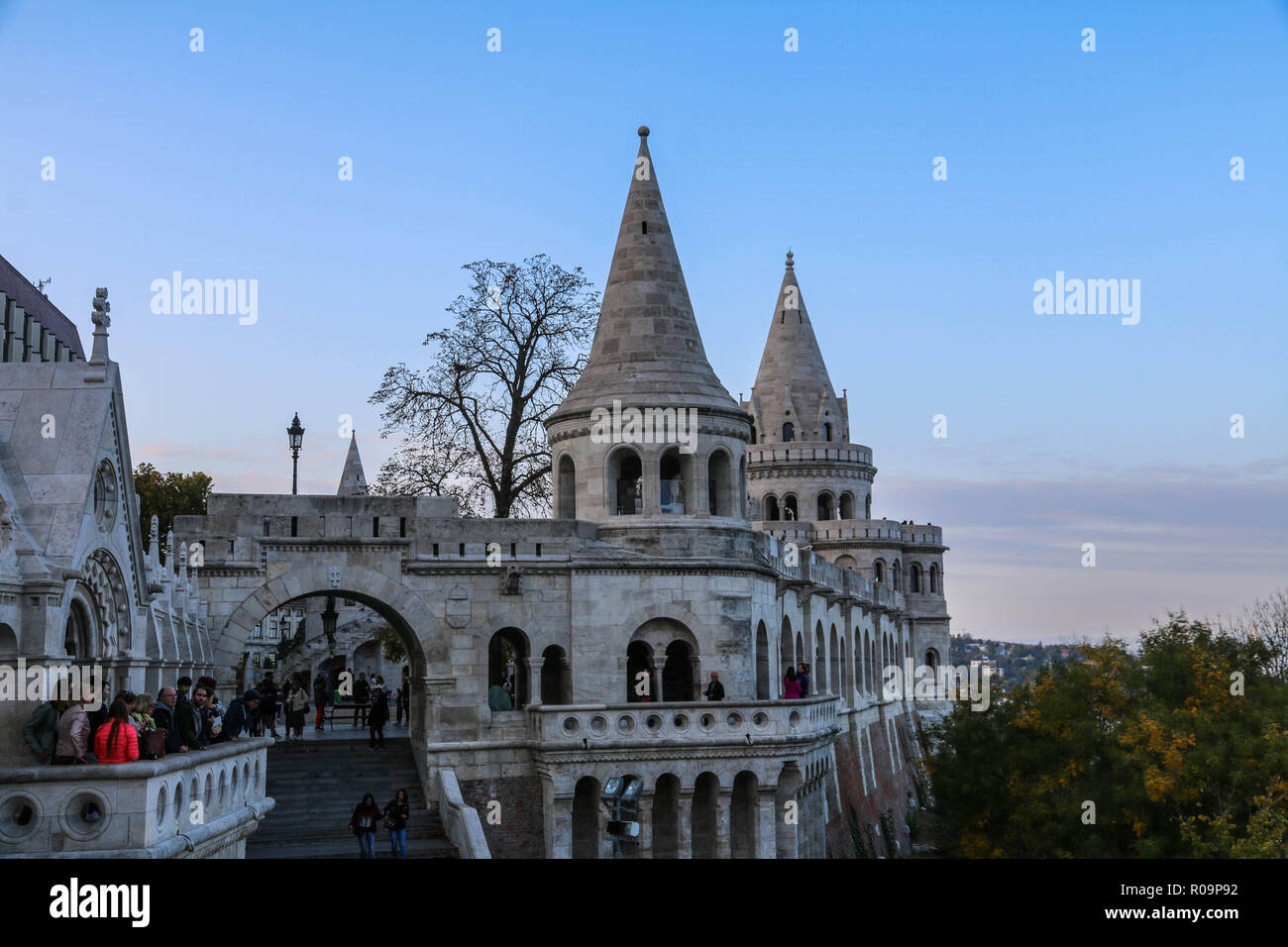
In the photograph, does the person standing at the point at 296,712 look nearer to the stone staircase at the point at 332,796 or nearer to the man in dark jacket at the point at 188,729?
the stone staircase at the point at 332,796

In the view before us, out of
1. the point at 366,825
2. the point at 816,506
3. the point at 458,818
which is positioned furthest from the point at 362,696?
the point at 816,506

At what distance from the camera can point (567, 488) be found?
97.1ft

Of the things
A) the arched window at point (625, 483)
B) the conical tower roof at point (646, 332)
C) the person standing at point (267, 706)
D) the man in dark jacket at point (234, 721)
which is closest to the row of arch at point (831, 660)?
the arched window at point (625, 483)

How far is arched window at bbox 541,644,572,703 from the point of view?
2695 cm

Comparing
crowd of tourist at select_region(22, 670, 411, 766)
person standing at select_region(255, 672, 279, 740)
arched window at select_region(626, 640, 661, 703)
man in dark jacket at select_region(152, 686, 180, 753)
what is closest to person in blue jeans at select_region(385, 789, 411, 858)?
crowd of tourist at select_region(22, 670, 411, 766)

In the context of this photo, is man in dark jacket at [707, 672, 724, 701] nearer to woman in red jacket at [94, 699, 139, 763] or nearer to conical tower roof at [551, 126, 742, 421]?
conical tower roof at [551, 126, 742, 421]

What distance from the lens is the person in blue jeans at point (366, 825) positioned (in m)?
21.0

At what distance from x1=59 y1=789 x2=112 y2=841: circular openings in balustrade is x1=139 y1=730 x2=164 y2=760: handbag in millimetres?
1045

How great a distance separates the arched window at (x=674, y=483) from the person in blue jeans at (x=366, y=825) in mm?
9049

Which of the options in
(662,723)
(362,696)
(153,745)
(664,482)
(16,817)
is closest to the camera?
(16,817)

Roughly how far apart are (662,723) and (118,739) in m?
13.3

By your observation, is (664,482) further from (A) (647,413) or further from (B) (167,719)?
(B) (167,719)
